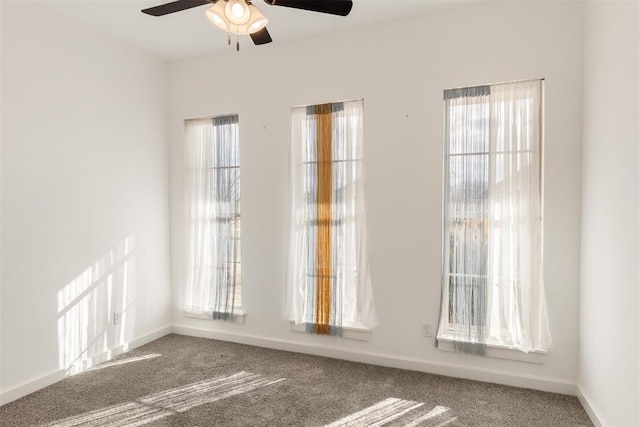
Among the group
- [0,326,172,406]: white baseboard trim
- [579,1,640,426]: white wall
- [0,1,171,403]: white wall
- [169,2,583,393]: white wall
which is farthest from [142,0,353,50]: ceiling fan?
[0,326,172,406]: white baseboard trim

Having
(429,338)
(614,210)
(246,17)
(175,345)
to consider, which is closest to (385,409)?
(429,338)

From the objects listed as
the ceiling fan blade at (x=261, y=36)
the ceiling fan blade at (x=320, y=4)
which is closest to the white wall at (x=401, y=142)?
the ceiling fan blade at (x=261, y=36)

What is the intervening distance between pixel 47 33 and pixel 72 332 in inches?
98.0

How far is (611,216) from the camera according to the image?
218cm

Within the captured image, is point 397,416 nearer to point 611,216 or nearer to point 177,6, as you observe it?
point 611,216

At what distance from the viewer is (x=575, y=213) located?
276 centimetres

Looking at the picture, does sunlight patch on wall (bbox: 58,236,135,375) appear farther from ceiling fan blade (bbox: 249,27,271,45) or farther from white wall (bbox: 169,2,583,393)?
ceiling fan blade (bbox: 249,27,271,45)

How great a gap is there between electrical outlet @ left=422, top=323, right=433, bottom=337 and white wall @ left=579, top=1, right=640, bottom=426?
107 centimetres

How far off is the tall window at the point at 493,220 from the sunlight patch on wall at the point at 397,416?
0.66 meters

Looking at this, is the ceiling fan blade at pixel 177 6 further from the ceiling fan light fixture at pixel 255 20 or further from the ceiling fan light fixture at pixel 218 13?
the ceiling fan light fixture at pixel 255 20

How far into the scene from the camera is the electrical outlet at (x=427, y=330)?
3164mm

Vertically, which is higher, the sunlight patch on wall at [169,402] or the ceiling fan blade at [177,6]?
the ceiling fan blade at [177,6]

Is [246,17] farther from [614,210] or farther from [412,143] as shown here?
[614,210]

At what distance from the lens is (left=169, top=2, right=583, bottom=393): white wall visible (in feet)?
9.14
